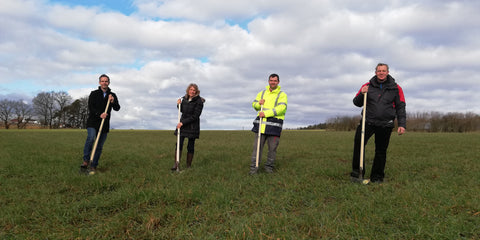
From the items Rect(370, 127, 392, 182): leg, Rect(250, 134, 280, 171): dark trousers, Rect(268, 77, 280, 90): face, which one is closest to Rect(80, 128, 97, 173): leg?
Rect(250, 134, 280, 171): dark trousers

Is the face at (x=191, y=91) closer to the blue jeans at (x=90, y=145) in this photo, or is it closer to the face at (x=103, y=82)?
the face at (x=103, y=82)

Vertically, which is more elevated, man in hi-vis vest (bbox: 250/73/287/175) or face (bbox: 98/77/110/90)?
face (bbox: 98/77/110/90)

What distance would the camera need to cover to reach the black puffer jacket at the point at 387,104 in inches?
247

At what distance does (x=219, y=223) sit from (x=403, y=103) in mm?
4962

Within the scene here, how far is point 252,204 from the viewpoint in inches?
193

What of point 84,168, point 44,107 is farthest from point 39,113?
point 84,168

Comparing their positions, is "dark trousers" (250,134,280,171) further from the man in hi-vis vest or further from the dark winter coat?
the dark winter coat

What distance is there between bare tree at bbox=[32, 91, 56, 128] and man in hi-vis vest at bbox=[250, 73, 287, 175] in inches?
3251

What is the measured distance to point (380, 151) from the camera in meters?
6.56

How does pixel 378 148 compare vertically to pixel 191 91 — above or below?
below

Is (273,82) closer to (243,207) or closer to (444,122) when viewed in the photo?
(243,207)

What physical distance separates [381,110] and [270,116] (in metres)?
2.65

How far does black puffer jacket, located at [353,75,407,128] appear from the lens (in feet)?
20.6

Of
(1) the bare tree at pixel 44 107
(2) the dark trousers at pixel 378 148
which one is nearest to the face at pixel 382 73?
(2) the dark trousers at pixel 378 148
